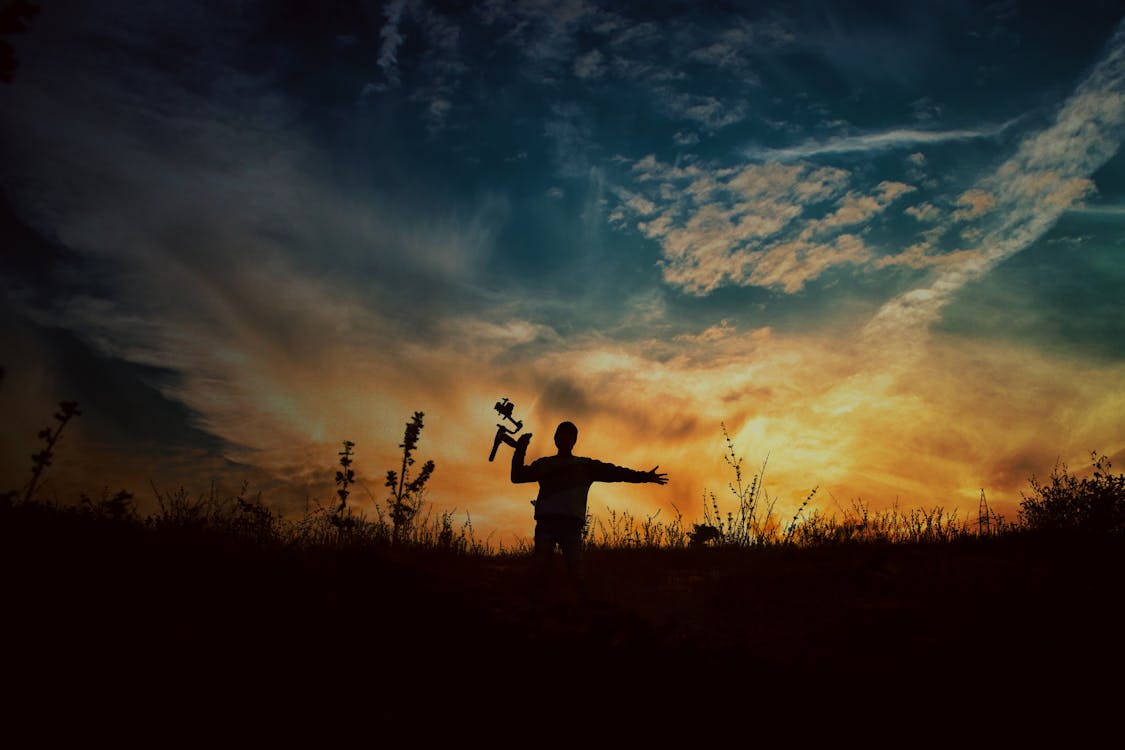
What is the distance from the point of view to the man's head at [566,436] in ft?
28.7

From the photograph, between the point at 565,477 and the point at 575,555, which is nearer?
the point at 575,555

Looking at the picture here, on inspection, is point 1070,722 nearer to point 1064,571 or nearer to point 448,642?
point 448,642

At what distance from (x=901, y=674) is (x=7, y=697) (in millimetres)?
5341

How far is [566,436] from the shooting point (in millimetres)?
8773

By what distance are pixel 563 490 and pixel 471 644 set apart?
13.4 ft

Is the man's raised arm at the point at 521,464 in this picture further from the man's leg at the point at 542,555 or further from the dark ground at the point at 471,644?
the dark ground at the point at 471,644

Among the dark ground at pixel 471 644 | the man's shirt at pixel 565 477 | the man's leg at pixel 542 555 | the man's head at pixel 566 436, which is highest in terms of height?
the man's head at pixel 566 436

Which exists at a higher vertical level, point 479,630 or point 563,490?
point 563,490

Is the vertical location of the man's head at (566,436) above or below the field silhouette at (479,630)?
above

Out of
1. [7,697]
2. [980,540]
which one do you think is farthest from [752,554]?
[7,697]

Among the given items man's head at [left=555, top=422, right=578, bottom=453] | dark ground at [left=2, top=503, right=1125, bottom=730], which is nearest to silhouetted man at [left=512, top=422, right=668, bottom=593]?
man's head at [left=555, top=422, right=578, bottom=453]

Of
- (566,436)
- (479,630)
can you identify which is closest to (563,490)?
(566,436)

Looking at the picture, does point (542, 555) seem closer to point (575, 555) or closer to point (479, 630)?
point (575, 555)

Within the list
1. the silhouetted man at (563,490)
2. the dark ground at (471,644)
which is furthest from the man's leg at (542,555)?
the dark ground at (471,644)
